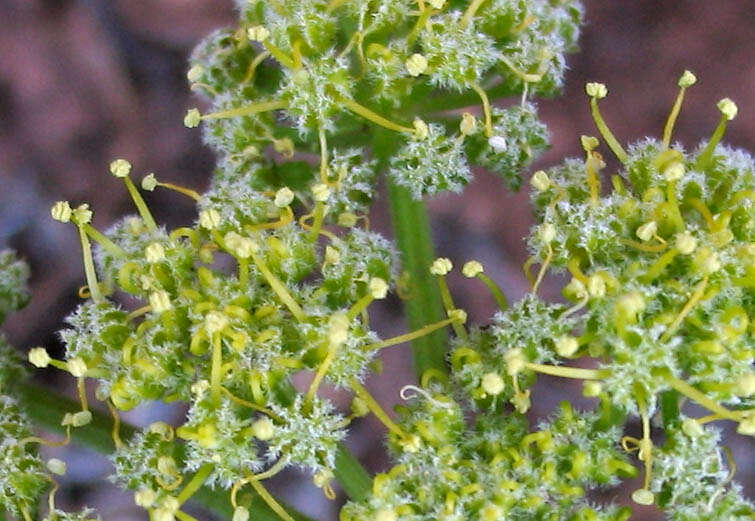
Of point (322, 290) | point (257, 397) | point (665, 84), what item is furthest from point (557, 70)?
point (665, 84)

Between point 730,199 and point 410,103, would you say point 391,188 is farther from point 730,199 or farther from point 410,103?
point 730,199

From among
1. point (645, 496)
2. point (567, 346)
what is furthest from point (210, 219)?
point (645, 496)

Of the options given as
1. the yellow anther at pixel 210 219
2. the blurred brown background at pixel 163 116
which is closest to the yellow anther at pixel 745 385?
the yellow anther at pixel 210 219

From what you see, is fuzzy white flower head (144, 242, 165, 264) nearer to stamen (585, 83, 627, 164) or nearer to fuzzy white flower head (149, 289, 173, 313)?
fuzzy white flower head (149, 289, 173, 313)

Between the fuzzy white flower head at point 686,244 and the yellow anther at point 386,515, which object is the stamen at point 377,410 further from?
the fuzzy white flower head at point 686,244

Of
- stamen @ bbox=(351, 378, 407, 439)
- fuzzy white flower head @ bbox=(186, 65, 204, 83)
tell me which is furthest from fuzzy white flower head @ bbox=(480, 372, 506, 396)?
fuzzy white flower head @ bbox=(186, 65, 204, 83)

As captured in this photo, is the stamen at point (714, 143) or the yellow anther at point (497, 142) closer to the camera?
the stamen at point (714, 143)

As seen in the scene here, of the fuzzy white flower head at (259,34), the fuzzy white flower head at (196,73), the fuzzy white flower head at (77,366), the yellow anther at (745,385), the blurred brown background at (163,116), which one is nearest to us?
the yellow anther at (745,385)
